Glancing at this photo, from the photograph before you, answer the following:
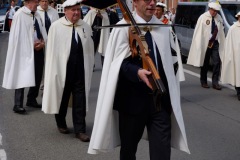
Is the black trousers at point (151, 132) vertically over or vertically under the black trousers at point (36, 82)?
over

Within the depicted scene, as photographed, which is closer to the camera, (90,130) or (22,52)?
(90,130)

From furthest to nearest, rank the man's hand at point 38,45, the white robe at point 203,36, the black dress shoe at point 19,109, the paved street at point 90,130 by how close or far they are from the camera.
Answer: the white robe at point 203,36 < the man's hand at point 38,45 < the black dress shoe at point 19,109 < the paved street at point 90,130

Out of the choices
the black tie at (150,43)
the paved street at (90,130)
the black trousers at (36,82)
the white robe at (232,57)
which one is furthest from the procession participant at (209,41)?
the black tie at (150,43)

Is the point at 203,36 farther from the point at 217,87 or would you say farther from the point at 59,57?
the point at 59,57

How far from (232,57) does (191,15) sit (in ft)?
16.5

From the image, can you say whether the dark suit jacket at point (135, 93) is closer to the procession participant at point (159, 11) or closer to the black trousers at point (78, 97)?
the black trousers at point (78, 97)

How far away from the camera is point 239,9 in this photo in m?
14.1

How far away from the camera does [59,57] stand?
7.03 m

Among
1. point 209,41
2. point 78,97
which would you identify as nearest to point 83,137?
point 78,97

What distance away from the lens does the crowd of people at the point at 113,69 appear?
14.4 feet

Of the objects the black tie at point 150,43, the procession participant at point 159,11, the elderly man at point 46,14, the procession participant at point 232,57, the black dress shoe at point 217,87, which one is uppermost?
the black tie at point 150,43

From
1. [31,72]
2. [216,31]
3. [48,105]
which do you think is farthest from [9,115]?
[216,31]

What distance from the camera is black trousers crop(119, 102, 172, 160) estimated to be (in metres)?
4.36

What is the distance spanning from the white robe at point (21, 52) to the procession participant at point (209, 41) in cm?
441
